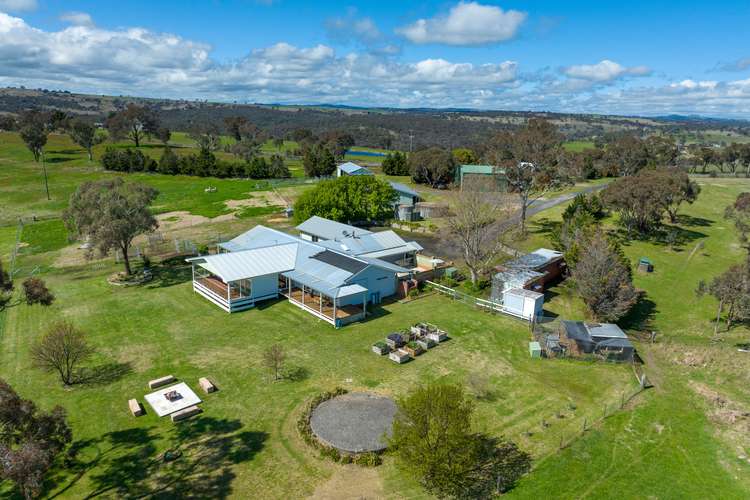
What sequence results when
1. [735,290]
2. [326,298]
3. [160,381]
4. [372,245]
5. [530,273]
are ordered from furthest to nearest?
[372,245] < [530,273] < [326,298] < [735,290] < [160,381]

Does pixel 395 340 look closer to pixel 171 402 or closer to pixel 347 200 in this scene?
pixel 171 402

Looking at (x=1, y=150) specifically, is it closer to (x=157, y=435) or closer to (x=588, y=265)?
(x=157, y=435)

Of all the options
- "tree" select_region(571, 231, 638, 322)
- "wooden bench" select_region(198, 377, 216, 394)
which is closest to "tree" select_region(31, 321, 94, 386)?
"wooden bench" select_region(198, 377, 216, 394)

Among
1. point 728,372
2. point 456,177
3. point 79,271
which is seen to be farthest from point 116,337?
point 456,177

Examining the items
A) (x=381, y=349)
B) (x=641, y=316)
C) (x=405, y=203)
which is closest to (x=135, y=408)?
(x=381, y=349)

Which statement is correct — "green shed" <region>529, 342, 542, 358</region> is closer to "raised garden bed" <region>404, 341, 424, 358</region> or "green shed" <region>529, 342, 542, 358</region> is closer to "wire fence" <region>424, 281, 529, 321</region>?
"wire fence" <region>424, 281, 529, 321</region>

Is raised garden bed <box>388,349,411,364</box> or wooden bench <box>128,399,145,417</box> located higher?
raised garden bed <box>388,349,411,364</box>
